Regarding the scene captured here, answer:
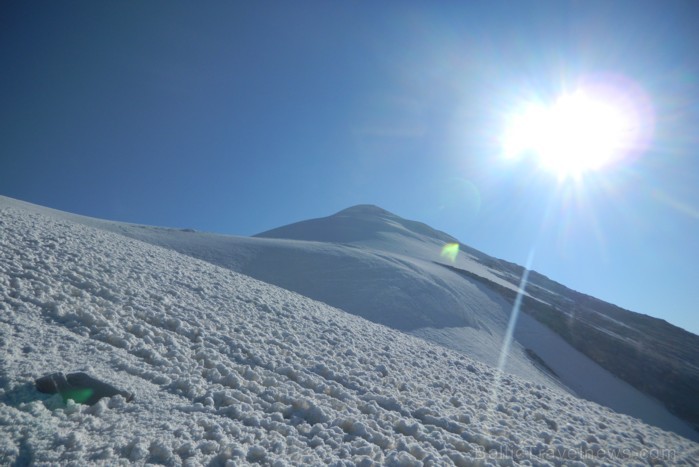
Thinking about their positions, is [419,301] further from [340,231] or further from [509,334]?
[340,231]

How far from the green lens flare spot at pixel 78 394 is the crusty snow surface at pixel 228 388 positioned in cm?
9

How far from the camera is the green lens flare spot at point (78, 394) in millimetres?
4297

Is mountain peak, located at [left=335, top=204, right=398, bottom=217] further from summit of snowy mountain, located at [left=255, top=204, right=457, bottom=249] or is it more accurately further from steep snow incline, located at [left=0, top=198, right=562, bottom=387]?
steep snow incline, located at [left=0, top=198, right=562, bottom=387]

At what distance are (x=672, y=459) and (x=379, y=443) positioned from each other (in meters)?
7.55

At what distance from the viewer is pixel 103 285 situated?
27.2 feet

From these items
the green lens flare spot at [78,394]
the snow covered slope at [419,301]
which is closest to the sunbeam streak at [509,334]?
the snow covered slope at [419,301]

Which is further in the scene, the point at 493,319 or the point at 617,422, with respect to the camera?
the point at 493,319

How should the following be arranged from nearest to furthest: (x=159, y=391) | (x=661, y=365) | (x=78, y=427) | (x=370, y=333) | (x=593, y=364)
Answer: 1. (x=78, y=427)
2. (x=159, y=391)
3. (x=370, y=333)
4. (x=593, y=364)
5. (x=661, y=365)

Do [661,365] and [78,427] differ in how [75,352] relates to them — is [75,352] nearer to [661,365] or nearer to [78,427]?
[78,427]

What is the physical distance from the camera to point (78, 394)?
4.35 meters

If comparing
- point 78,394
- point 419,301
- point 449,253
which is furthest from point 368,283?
point 449,253

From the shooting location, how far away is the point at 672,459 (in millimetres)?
8102

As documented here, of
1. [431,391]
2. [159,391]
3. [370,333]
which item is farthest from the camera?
[370,333]

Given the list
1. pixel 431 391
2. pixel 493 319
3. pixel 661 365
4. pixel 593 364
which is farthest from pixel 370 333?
pixel 661 365
